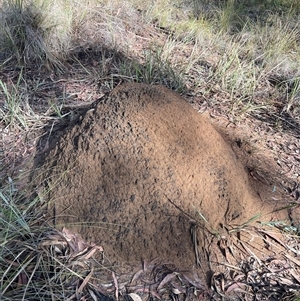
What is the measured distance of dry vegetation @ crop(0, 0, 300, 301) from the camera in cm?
202

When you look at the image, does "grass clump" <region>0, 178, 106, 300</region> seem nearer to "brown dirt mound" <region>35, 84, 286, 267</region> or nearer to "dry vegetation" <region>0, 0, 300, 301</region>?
"dry vegetation" <region>0, 0, 300, 301</region>

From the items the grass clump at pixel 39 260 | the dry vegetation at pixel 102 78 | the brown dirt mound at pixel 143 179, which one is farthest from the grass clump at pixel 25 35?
the grass clump at pixel 39 260

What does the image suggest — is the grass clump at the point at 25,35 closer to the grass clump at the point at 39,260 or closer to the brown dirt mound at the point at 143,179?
the brown dirt mound at the point at 143,179

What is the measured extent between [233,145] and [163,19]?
2.69 metres

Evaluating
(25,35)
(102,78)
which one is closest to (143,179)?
(102,78)

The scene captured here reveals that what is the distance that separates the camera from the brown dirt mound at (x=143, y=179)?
2.13 metres

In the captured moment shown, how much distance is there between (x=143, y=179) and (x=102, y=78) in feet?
5.40

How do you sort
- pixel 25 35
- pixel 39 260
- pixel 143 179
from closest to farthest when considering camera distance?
pixel 39 260 < pixel 143 179 < pixel 25 35

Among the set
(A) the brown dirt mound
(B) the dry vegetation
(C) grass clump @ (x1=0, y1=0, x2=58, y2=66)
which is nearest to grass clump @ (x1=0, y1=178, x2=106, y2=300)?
(B) the dry vegetation

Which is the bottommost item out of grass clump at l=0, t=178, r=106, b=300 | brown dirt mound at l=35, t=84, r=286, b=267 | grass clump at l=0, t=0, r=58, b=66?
grass clump at l=0, t=0, r=58, b=66

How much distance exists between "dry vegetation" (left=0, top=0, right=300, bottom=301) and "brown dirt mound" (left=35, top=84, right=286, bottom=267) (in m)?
0.14

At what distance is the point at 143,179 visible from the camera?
7.21ft

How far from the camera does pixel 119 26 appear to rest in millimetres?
4531

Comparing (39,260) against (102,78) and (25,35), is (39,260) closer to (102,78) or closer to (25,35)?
(102,78)
